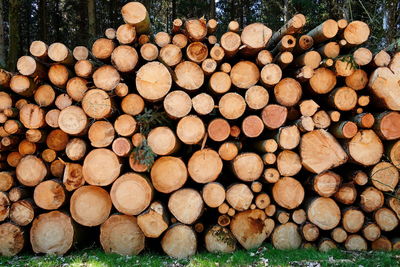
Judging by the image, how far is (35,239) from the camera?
4.41 meters

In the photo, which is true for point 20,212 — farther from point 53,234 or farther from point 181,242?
point 181,242

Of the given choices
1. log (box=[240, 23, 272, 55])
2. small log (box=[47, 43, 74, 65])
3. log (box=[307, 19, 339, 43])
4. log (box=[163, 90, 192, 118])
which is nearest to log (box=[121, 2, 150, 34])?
small log (box=[47, 43, 74, 65])

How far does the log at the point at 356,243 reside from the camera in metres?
4.31

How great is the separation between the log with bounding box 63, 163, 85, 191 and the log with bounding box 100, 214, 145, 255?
1.93 feet

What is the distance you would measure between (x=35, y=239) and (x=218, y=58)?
3201mm

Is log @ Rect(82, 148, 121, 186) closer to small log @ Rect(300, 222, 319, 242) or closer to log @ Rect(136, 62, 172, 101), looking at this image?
log @ Rect(136, 62, 172, 101)

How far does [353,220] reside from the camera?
4320 millimetres

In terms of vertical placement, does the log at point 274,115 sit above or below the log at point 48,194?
above

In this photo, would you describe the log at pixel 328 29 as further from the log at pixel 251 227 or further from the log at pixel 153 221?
the log at pixel 153 221

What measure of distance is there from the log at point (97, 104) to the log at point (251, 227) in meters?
2.05

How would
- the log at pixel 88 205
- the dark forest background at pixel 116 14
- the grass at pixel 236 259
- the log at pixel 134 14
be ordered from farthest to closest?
the dark forest background at pixel 116 14 < the log at pixel 88 205 < the log at pixel 134 14 < the grass at pixel 236 259

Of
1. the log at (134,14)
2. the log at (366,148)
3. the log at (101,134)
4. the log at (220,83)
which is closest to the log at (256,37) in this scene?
the log at (220,83)

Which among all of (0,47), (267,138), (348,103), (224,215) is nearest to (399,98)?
(348,103)

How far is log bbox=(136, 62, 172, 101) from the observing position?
4148 millimetres
